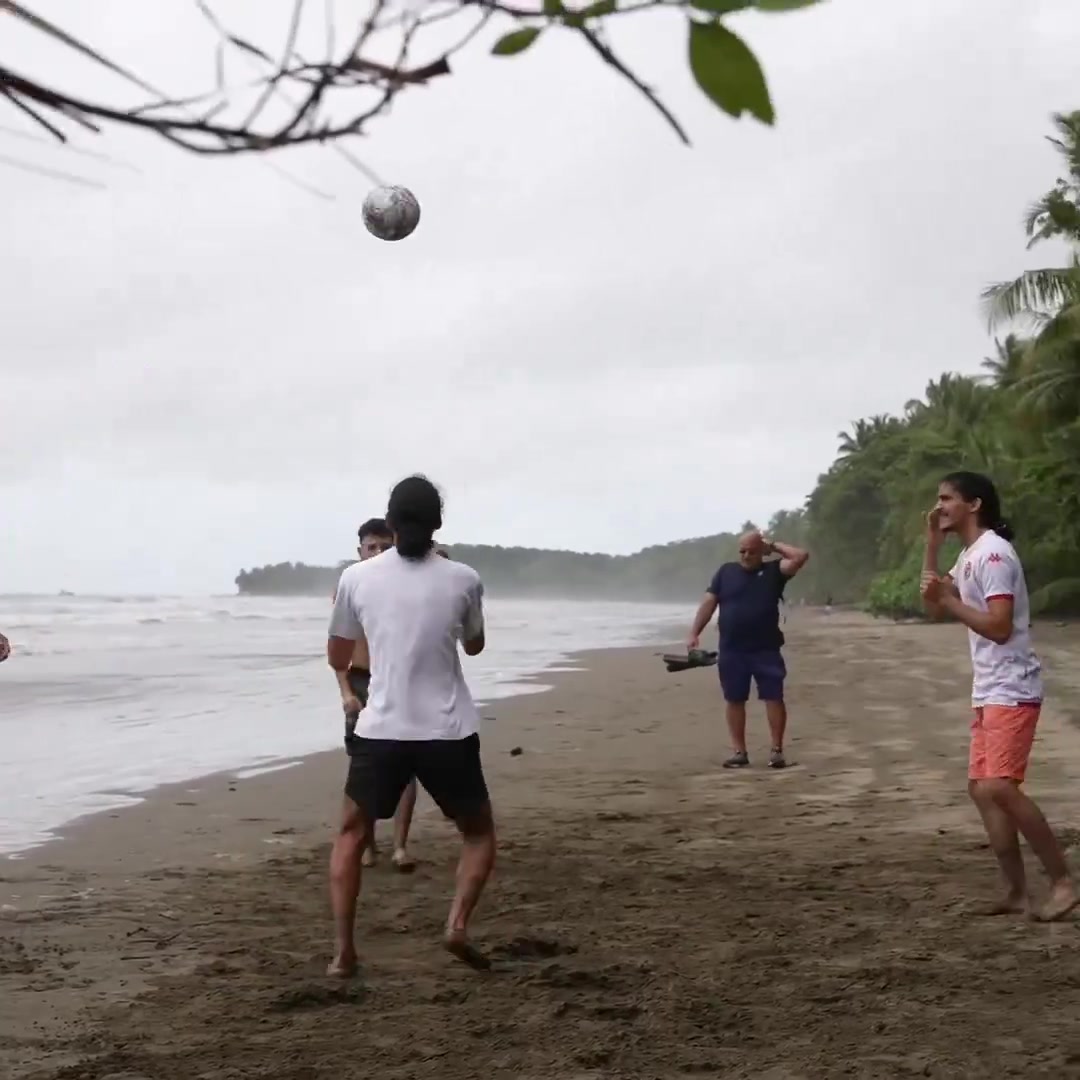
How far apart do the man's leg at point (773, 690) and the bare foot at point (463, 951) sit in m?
5.24

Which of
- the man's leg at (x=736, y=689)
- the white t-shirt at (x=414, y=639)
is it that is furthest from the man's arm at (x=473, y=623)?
the man's leg at (x=736, y=689)

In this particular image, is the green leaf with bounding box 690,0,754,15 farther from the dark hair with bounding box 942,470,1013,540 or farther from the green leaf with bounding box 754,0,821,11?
the dark hair with bounding box 942,470,1013,540

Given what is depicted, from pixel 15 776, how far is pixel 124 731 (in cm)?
295

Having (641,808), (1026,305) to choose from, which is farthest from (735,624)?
(1026,305)

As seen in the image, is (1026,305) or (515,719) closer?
(515,719)

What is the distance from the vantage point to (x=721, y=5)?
121cm

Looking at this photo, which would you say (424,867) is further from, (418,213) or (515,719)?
(515,719)

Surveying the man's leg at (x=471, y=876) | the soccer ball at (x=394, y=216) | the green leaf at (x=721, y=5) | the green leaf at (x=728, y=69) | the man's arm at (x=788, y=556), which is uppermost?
the soccer ball at (x=394, y=216)

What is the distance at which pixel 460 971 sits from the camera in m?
5.03

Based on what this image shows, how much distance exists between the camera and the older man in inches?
394

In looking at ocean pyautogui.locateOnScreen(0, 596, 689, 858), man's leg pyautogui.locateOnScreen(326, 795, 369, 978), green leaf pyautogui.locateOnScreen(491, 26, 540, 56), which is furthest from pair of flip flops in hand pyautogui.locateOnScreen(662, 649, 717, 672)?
green leaf pyautogui.locateOnScreen(491, 26, 540, 56)

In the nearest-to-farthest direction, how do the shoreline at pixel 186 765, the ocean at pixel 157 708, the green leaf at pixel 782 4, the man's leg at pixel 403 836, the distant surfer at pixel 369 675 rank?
1. the green leaf at pixel 782 4
2. the distant surfer at pixel 369 675
3. the man's leg at pixel 403 836
4. the shoreline at pixel 186 765
5. the ocean at pixel 157 708

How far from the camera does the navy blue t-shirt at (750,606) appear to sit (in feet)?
32.9

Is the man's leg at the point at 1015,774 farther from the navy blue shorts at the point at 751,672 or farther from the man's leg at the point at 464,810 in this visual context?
the navy blue shorts at the point at 751,672
